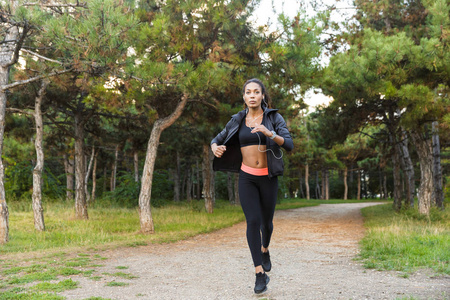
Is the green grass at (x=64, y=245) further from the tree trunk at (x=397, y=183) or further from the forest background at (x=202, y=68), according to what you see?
the tree trunk at (x=397, y=183)

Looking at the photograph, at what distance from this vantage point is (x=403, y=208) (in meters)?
14.1

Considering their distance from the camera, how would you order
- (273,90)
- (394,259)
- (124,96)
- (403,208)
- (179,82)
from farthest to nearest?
(403,208), (273,90), (124,96), (179,82), (394,259)

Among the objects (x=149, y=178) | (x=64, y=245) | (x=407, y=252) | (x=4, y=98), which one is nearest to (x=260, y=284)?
(x=407, y=252)

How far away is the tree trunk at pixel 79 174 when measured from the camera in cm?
1295

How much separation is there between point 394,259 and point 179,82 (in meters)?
5.31

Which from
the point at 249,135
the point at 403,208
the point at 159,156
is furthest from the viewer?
the point at 159,156

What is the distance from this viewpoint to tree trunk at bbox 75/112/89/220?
12945 mm

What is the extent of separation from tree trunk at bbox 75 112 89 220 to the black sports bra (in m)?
10.3

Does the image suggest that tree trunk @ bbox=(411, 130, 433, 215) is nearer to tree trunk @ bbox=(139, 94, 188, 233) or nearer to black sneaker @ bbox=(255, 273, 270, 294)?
tree trunk @ bbox=(139, 94, 188, 233)

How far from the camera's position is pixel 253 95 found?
410 centimetres

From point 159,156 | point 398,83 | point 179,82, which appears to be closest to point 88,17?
point 179,82

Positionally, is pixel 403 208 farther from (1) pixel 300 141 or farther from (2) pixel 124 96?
(2) pixel 124 96

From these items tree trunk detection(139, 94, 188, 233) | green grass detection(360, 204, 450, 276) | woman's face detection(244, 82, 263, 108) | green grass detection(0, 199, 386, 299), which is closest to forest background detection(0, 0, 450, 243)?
tree trunk detection(139, 94, 188, 233)

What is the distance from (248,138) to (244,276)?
1.93 m
